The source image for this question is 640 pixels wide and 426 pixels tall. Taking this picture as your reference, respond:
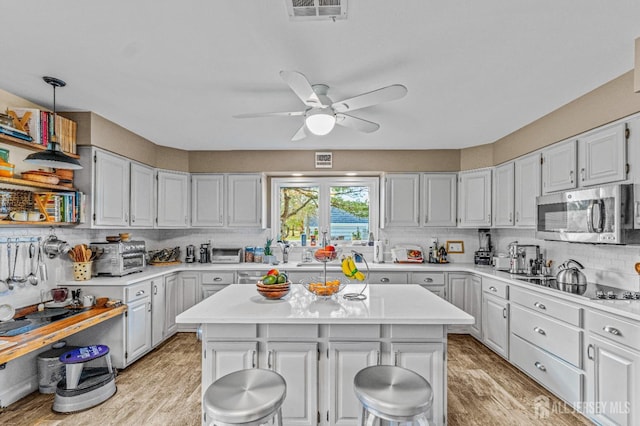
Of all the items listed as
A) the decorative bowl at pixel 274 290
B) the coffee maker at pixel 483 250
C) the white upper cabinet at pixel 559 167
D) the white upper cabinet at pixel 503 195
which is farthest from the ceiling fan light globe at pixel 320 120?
the coffee maker at pixel 483 250

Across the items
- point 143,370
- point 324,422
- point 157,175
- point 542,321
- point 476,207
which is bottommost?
point 143,370

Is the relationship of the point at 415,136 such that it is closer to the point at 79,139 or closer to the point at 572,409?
the point at 572,409

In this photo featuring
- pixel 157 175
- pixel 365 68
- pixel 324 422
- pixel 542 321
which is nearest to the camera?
pixel 324 422

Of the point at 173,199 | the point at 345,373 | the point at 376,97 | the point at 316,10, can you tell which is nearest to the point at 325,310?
the point at 345,373

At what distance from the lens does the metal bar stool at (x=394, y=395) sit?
140 cm

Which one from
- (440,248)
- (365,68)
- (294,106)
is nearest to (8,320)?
(294,106)

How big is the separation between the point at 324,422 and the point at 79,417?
1842 mm

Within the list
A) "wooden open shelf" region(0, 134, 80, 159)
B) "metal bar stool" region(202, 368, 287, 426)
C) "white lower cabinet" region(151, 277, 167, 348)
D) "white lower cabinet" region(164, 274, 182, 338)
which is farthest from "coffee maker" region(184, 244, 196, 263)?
"metal bar stool" region(202, 368, 287, 426)

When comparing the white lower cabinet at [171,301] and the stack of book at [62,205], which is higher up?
the stack of book at [62,205]

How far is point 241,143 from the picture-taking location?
13.6 feet

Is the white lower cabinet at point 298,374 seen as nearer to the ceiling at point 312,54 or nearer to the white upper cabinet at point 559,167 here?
the ceiling at point 312,54

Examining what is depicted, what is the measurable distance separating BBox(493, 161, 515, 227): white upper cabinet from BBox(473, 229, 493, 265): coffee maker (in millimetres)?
480

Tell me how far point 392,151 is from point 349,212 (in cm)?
109

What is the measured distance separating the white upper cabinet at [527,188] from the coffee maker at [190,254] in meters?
4.22
